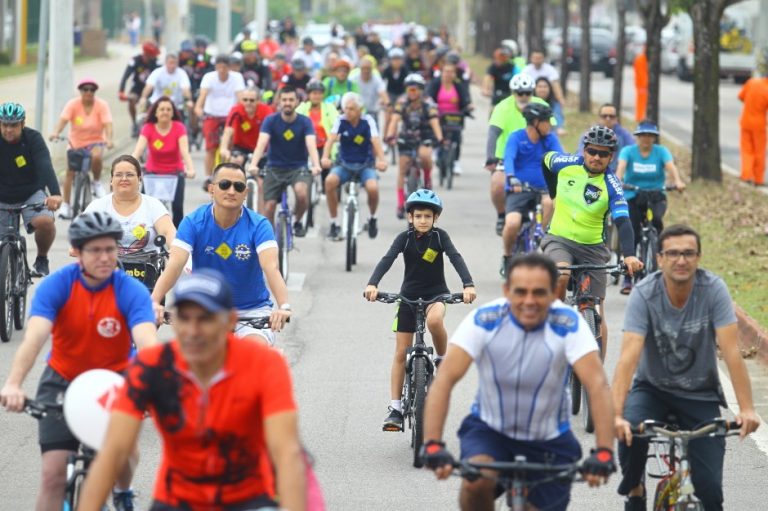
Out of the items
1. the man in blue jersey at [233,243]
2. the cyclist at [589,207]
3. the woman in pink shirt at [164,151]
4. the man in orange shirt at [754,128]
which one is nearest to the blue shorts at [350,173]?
the woman in pink shirt at [164,151]

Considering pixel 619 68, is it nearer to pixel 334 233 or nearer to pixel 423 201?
pixel 334 233

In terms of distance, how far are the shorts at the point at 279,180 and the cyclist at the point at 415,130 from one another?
162 inches

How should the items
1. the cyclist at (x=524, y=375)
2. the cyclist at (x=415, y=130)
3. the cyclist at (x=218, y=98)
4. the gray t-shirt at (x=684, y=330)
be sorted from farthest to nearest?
the cyclist at (x=218, y=98)
the cyclist at (x=415, y=130)
the gray t-shirt at (x=684, y=330)
the cyclist at (x=524, y=375)

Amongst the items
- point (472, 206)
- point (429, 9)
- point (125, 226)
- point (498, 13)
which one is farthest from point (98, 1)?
point (125, 226)

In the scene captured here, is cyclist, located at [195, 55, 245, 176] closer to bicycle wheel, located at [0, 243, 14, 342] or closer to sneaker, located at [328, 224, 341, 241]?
sneaker, located at [328, 224, 341, 241]

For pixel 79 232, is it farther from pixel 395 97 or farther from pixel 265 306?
pixel 395 97

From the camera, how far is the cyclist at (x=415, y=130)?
21766mm

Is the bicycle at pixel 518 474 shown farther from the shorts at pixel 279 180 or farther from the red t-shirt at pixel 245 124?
the red t-shirt at pixel 245 124

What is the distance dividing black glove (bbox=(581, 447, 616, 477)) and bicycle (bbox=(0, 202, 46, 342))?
806 centimetres

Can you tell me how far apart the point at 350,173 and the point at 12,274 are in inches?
223

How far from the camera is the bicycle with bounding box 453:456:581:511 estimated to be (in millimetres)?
6336

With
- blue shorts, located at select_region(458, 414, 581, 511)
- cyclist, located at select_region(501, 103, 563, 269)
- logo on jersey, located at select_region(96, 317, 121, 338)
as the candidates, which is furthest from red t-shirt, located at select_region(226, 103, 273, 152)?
blue shorts, located at select_region(458, 414, 581, 511)

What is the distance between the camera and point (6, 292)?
13.6m

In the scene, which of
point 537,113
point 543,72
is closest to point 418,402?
point 537,113
